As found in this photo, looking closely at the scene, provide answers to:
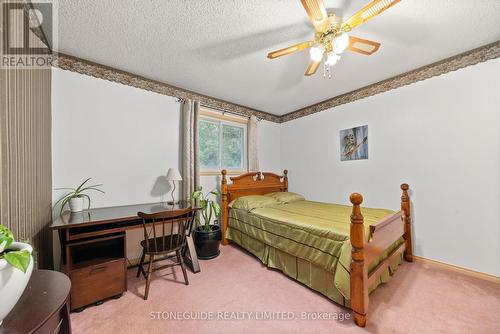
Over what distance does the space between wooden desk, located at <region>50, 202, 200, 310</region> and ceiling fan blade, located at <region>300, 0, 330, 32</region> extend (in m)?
2.31

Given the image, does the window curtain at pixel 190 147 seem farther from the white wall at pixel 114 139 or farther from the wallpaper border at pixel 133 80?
the wallpaper border at pixel 133 80

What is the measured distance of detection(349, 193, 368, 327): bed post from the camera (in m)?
1.58

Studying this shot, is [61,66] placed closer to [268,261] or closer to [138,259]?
[138,259]

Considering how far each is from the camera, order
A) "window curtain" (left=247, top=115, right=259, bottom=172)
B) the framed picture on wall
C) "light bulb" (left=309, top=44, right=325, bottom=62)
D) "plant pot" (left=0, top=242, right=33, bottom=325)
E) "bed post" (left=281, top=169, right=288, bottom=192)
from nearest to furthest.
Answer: "plant pot" (left=0, top=242, right=33, bottom=325) < "light bulb" (left=309, top=44, right=325, bottom=62) < the framed picture on wall < "window curtain" (left=247, top=115, right=259, bottom=172) < "bed post" (left=281, top=169, right=288, bottom=192)

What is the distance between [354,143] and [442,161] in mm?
1086

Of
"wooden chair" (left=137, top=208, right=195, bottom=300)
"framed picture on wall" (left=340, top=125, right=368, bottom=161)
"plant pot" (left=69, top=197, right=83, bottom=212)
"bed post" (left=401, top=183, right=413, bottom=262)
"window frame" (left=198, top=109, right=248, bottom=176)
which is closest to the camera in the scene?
"wooden chair" (left=137, top=208, right=195, bottom=300)

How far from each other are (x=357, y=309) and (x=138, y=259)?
2.59m

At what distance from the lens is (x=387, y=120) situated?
9.55 ft

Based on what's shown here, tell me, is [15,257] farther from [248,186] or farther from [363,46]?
[248,186]

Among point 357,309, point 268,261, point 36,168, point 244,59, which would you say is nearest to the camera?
point 357,309

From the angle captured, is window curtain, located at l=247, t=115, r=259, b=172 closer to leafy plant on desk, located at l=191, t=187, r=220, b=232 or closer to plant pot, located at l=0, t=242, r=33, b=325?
leafy plant on desk, located at l=191, t=187, r=220, b=232

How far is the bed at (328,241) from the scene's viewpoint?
64.1 inches

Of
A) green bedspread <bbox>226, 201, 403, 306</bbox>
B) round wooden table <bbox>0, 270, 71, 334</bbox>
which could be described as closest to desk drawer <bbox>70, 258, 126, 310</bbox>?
round wooden table <bbox>0, 270, 71, 334</bbox>

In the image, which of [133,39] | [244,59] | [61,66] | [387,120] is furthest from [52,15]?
[387,120]
